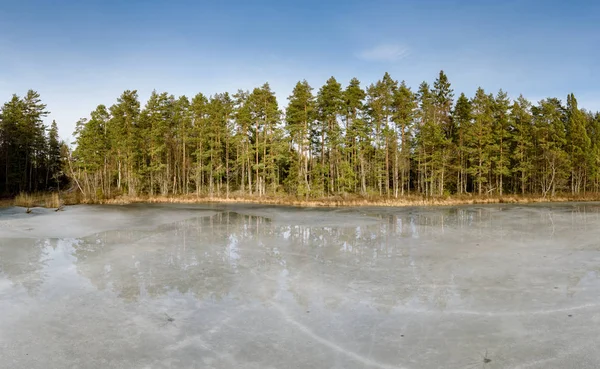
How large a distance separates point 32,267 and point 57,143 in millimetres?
56586

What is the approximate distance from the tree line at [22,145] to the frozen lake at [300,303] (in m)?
41.0

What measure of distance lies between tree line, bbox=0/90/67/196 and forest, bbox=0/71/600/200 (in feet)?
0.55

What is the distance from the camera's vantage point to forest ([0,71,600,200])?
120 ft

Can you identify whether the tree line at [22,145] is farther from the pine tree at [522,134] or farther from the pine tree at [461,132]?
the pine tree at [522,134]

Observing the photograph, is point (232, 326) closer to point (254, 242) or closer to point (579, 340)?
point (579, 340)

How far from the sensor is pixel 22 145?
1790 inches

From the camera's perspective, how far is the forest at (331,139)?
120 ft

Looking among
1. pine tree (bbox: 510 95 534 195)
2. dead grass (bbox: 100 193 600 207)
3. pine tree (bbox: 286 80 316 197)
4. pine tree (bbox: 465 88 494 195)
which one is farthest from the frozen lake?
pine tree (bbox: 510 95 534 195)

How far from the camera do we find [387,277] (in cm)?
750

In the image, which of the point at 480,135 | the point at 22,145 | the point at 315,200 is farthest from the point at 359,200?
the point at 22,145

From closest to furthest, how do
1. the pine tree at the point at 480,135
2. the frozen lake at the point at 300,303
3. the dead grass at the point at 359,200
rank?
the frozen lake at the point at 300,303 → the dead grass at the point at 359,200 → the pine tree at the point at 480,135

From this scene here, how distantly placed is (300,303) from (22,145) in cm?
5382

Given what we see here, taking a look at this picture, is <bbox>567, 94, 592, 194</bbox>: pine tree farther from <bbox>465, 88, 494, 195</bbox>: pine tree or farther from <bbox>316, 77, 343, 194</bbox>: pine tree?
<bbox>316, 77, 343, 194</bbox>: pine tree

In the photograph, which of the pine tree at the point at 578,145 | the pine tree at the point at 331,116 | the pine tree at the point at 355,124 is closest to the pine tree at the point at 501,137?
the pine tree at the point at 578,145
